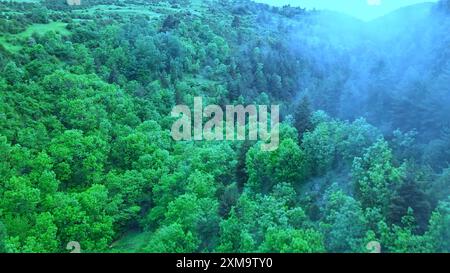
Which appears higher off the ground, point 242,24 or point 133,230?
point 242,24

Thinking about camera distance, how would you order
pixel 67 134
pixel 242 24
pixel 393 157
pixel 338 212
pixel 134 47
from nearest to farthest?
pixel 338 212, pixel 393 157, pixel 67 134, pixel 134 47, pixel 242 24

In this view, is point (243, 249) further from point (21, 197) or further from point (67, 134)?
point (67, 134)

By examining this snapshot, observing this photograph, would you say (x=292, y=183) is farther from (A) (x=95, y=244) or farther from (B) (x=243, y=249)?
(A) (x=95, y=244)

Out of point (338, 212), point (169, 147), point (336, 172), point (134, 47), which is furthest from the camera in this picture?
point (134, 47)

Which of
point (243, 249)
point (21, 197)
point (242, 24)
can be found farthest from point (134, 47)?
point (243, 249)

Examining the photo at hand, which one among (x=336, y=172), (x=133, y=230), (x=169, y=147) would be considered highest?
(x=336, y=172)

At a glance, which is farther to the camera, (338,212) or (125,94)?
(125,94)
